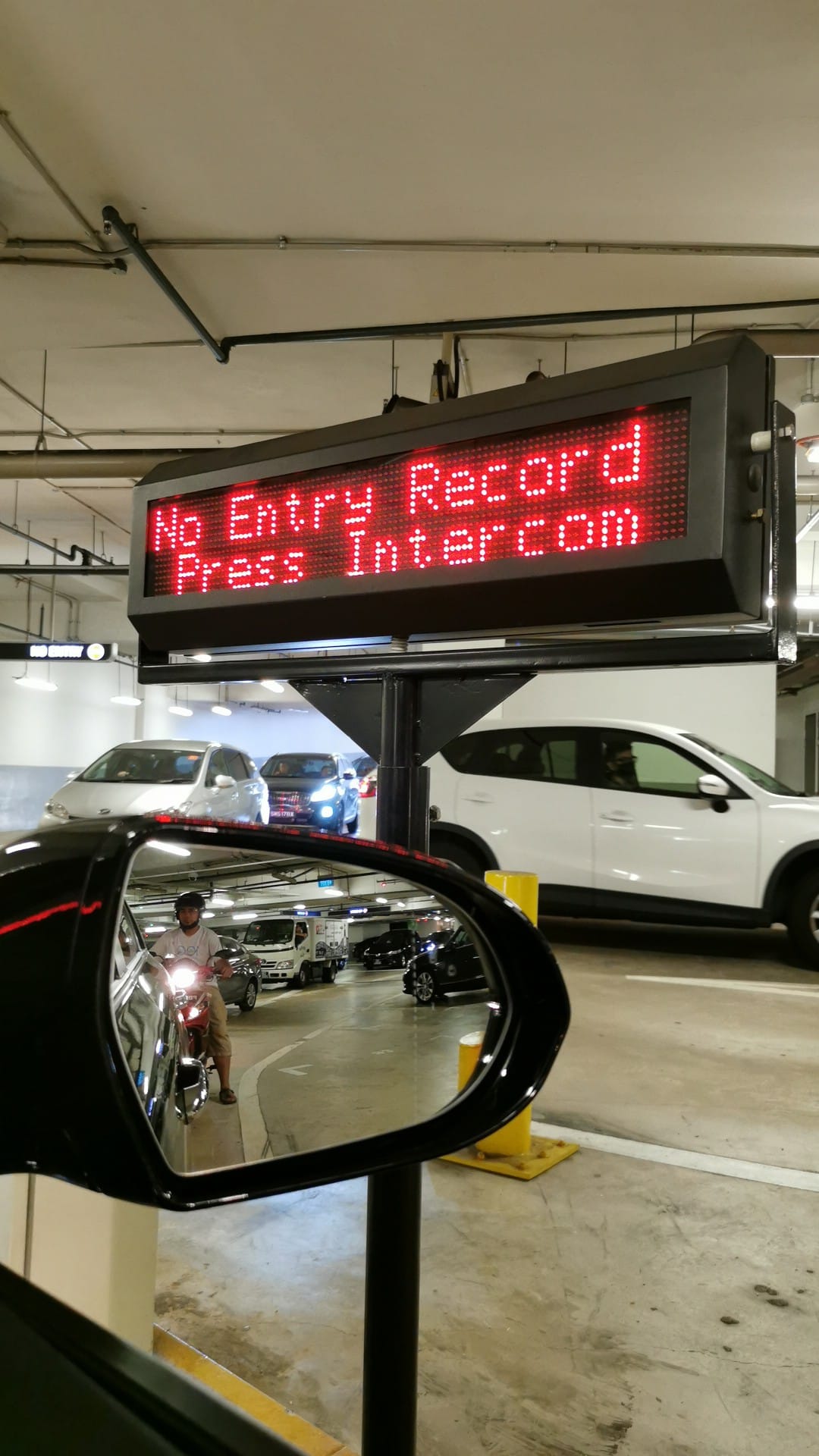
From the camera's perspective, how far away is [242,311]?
640 centimetres

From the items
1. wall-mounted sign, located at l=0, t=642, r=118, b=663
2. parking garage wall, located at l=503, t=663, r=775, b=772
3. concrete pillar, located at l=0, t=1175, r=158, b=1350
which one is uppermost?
wall-mounted sign, located at l=0, t=642, r=118, b=663

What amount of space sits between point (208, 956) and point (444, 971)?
1.15 ft

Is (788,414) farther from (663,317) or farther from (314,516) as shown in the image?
(663,317)

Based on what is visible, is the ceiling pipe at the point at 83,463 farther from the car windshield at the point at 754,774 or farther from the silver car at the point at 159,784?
the car windshield at the point at 754,774

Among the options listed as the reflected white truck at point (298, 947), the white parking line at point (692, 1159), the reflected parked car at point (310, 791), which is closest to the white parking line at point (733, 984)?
the white parking line at point (692, 1159)

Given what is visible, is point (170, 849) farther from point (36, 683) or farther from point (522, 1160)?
point (36, 683)

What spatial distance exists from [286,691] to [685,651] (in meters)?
22.1

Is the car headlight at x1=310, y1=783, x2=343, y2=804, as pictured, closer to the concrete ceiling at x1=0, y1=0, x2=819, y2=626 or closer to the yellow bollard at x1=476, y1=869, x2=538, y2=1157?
the concrete ceiling at x1=0, y1=0, x2=819, y2=626

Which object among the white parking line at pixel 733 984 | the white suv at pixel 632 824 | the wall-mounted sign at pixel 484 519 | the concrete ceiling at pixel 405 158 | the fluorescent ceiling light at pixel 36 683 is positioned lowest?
the white parking line at pixel 733 984

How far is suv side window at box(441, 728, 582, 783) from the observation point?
23.7ft

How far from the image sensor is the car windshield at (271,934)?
845mm

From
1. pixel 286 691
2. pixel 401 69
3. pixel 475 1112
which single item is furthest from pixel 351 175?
pixel 286 691

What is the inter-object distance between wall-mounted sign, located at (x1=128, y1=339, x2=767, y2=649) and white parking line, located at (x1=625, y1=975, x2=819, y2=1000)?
448 centimetres

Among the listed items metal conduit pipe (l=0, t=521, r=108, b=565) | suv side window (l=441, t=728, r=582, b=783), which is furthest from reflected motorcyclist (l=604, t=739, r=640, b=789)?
metal conduit pipe (l=0, t=521, r=108, b=565)
